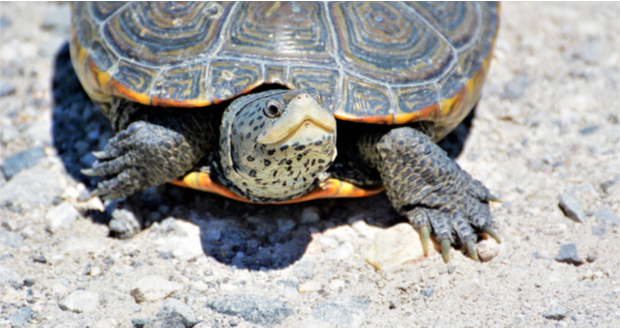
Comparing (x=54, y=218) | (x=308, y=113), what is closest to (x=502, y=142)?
(x=308, y=113)

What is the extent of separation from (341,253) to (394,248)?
31 centimetres

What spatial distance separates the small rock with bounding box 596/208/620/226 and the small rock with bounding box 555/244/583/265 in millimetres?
362

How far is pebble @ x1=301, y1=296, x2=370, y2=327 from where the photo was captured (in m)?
2.65

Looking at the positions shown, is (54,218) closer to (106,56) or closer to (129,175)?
(129,175)

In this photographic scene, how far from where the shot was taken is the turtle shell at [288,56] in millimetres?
2957

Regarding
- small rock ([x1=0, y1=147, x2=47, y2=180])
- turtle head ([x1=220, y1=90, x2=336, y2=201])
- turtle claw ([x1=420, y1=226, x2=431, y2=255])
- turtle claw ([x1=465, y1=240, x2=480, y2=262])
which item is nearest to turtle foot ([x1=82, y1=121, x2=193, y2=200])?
turtle head ([x1=220, y1=90, x2=336, y2=201])

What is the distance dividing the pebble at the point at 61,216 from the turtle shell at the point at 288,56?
74cm

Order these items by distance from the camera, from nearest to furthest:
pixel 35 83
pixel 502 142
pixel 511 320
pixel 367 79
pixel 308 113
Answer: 1. pixel 308 113
2. pixel 511 320
3. pixel 367 79
4. pixel 502 142
5. pixel 35 83

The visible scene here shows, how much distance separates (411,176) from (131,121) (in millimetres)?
1739

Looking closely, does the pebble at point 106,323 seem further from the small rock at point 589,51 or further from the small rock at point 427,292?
the small rock at point 589,51

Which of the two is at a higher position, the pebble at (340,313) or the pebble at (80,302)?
the pebble at (340,313)

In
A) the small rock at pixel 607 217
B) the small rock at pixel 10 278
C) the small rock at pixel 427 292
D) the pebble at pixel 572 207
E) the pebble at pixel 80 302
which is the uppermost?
the small rock at pixel 607 217

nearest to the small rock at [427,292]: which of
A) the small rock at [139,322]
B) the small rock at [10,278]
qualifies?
the small rock at [139,322]

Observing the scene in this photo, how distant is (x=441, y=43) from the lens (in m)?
3.42
